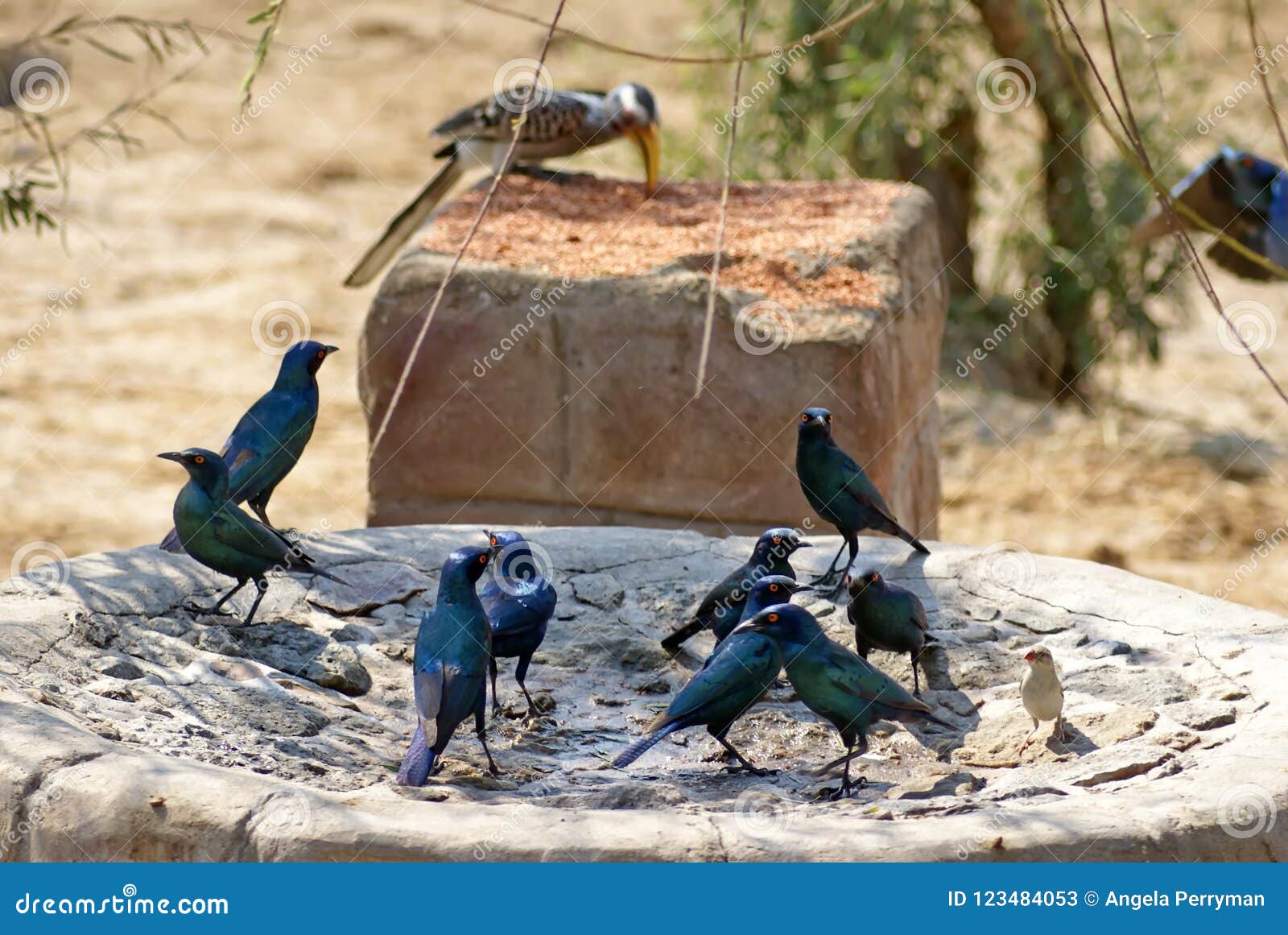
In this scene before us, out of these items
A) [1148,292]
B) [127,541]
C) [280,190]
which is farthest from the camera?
[280,190]

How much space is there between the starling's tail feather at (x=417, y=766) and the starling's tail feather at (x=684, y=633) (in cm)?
96

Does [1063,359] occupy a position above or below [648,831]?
above

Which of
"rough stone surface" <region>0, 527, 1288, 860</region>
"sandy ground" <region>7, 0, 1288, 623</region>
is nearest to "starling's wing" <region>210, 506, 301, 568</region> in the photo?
"rough stone surface" <region>0, 527, 1288, 860</region>

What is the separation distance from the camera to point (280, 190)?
13039mm

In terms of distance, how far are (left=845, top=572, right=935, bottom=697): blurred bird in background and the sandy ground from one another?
383 centimetres

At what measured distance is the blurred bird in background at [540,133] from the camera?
664 centimetres

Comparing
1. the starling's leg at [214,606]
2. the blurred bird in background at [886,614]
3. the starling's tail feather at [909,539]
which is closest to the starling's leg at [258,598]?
the starling's leg at [214,606]

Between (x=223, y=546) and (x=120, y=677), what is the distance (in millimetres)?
379

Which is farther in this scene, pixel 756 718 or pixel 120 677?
pixel 756 718

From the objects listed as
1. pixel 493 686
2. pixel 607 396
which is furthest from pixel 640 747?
pixel 607 396

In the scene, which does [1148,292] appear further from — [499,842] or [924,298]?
[499,842]

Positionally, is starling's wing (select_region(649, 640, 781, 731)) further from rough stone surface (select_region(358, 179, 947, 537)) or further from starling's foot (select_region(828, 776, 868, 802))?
rough stone surface (select_region(358, 179, 947, 537))

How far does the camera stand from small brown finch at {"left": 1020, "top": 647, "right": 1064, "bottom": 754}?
3359 millimetres

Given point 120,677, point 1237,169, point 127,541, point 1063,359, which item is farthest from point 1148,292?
point 120,677
